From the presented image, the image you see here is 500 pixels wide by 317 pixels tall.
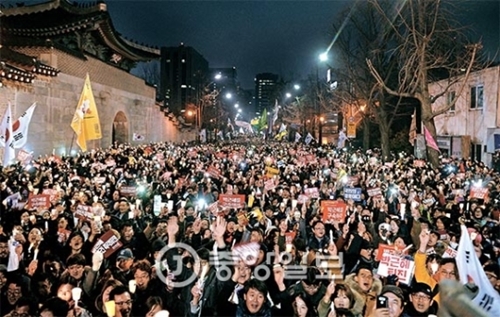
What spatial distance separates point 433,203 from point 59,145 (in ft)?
61.9

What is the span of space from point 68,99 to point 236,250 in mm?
20918

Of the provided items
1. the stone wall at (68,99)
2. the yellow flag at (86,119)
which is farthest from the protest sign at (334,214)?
the stone wall at (68,99)

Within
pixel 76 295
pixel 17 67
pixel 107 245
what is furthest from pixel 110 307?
pixel 17 67

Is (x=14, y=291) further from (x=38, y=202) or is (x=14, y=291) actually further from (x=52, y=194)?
(x=52, y=194)

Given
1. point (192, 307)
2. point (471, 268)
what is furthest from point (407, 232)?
point (192, 307)

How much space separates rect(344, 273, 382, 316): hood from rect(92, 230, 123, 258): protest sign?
320 centimetres

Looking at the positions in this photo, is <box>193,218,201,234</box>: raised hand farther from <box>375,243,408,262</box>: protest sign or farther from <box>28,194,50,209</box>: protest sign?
<box>28,194,50,209</box>: protest sign

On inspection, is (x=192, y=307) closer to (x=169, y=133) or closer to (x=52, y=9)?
(x=52, y=9)

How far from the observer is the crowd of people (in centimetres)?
496

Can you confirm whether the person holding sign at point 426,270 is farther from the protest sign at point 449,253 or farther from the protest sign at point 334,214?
the protest sign at point 334,214

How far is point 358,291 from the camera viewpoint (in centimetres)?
536

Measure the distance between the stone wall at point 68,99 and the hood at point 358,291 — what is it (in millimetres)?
14375

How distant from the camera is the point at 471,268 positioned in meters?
4.33

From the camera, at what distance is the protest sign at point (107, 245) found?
6.46 metres
